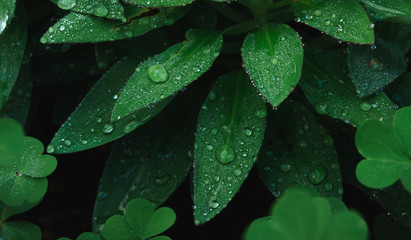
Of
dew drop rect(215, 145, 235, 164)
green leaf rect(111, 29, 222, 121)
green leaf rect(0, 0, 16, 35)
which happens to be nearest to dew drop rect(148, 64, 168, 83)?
green leaf rect(111, 29, 222, 121)

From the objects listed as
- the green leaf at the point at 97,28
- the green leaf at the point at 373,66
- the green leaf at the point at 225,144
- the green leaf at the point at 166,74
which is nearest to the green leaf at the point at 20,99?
the green leaf at the point at 97,28

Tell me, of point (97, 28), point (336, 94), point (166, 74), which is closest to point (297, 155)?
point (336, 94)

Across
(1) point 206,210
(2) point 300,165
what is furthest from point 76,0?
(2) point 300,165

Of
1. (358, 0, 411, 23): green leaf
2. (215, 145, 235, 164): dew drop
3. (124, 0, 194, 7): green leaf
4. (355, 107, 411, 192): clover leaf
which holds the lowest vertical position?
(215, 145, 235, 164): dew drop

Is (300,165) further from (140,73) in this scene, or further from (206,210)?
(140,73)

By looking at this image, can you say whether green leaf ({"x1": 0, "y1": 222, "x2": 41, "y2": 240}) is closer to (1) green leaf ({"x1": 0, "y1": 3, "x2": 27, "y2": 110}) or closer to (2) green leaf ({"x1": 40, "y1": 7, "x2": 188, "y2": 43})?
(1) green leaf ({"x1": 0, "y1": 3, "x2": 27, "y2": 110})

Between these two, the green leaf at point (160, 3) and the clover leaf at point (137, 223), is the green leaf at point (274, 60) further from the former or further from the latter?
the clover leaf at point (137, 223)

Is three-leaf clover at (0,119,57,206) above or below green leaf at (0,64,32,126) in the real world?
above
